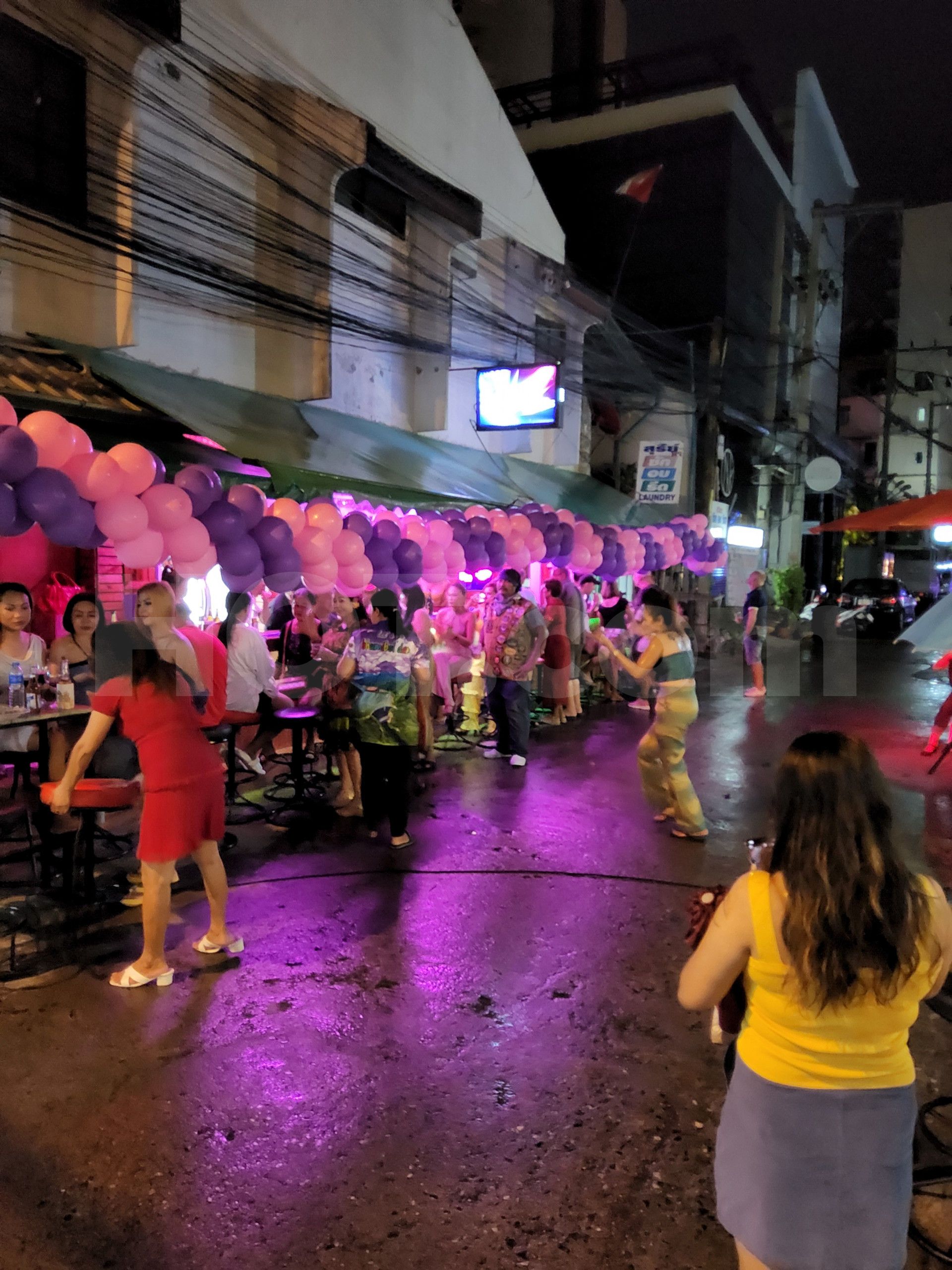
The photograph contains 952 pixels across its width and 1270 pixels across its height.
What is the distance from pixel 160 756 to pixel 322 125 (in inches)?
320

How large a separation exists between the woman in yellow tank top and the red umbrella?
12.6ft

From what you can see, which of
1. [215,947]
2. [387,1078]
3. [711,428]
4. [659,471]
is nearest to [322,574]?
[215,947]

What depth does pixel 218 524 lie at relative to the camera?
18.9ft

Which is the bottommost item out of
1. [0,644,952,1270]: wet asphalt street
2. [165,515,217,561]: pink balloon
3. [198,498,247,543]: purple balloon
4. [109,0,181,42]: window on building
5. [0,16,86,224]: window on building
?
[0,644,952,1270]: wet asphalt street

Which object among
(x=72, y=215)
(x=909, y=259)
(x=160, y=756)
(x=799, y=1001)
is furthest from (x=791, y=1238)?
(x=909, y=259)

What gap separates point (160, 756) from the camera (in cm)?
414

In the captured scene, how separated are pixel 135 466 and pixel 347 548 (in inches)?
77.8

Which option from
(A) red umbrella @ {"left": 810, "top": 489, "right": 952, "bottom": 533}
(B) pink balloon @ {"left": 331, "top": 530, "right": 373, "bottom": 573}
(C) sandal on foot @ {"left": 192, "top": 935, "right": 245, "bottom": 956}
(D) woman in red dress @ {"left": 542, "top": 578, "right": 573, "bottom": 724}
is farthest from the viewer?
(D) woman in red dress @ {"left": 542, "top": 578, "right": 573, "bottom": 724}

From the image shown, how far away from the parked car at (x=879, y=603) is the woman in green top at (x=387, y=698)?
2029 centimetres

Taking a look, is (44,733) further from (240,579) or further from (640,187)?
(640,187)

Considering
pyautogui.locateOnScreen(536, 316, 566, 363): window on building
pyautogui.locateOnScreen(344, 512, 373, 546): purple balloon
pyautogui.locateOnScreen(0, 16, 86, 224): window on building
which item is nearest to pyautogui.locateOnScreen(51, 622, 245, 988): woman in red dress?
pyautogui.locateOnScreen(344, 512, 373, 546): purple balloon

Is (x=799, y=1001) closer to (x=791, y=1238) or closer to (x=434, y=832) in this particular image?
(x=791, y=1238)

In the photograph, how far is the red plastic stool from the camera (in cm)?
468

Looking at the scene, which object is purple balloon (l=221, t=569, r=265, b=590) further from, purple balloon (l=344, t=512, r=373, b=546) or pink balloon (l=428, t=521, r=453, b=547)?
pink balloon (l=428, t=521, r=453, b=547)
